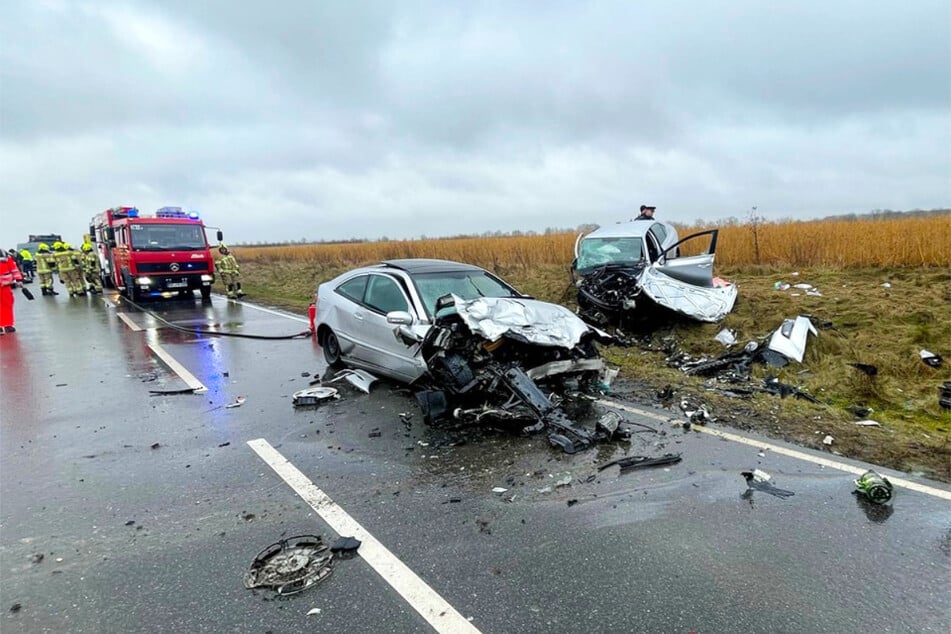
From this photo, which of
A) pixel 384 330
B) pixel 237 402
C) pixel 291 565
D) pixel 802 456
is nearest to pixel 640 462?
pixel 802 456

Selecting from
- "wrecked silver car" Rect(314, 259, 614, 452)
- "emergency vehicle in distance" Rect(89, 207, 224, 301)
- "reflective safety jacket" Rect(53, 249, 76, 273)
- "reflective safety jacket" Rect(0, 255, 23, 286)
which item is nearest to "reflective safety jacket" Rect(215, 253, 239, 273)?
"emergency vehicle in distance" Rect(89, 207, 224, 301)

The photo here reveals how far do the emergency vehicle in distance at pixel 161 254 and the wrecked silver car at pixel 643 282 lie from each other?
1193 centimetres

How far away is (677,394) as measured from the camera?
5871 mm

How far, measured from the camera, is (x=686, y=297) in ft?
29.3

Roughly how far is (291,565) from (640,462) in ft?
8.49

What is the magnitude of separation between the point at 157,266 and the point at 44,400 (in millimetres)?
10587

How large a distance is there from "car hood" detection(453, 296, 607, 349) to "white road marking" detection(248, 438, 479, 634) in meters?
2.02

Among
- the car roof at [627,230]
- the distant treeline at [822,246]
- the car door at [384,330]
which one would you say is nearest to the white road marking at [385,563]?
the car door at [384,330]

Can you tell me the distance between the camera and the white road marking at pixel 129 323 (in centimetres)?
1136

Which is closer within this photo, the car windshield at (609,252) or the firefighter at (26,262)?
the car windshield at (609,252)

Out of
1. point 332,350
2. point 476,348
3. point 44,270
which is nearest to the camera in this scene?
point 476,348

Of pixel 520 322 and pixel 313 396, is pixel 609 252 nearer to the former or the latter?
pixel 520 322

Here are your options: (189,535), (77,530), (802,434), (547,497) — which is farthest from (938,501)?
(77,530)

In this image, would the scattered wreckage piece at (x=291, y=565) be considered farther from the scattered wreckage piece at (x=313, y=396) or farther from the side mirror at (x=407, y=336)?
the scattered wreckage piece at (x=313, y=396)
